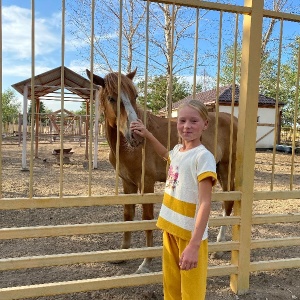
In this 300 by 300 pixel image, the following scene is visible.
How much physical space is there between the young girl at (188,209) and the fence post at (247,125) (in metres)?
0.78

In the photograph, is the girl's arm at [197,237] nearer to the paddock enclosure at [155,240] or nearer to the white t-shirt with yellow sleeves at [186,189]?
the white t-shirt with yellow sleeves at [186,189]

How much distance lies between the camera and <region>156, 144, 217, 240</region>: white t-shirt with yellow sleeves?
1616 mm

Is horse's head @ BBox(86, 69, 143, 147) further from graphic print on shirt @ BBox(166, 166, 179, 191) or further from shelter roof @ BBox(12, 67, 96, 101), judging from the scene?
shelter roof @ BBox(12, 67, 96, 101)

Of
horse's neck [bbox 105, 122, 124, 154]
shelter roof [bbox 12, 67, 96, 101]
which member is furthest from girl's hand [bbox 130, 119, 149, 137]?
shelter roof [bbox 12, 67, 96, 101]

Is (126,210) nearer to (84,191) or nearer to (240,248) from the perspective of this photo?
(240,248)

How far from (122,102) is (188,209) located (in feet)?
3.68

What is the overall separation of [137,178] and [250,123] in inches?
47.3

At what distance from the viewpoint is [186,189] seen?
5.56ft

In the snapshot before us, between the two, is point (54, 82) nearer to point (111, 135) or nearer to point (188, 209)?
point (111, 135)

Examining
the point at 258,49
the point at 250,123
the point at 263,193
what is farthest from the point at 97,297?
the point at 258,49

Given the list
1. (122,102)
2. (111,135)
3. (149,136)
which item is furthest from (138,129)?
(111,135)

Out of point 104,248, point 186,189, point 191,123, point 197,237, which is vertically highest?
point 191,123

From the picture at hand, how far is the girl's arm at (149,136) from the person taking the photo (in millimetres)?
2084

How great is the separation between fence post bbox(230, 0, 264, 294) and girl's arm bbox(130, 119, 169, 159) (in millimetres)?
693
